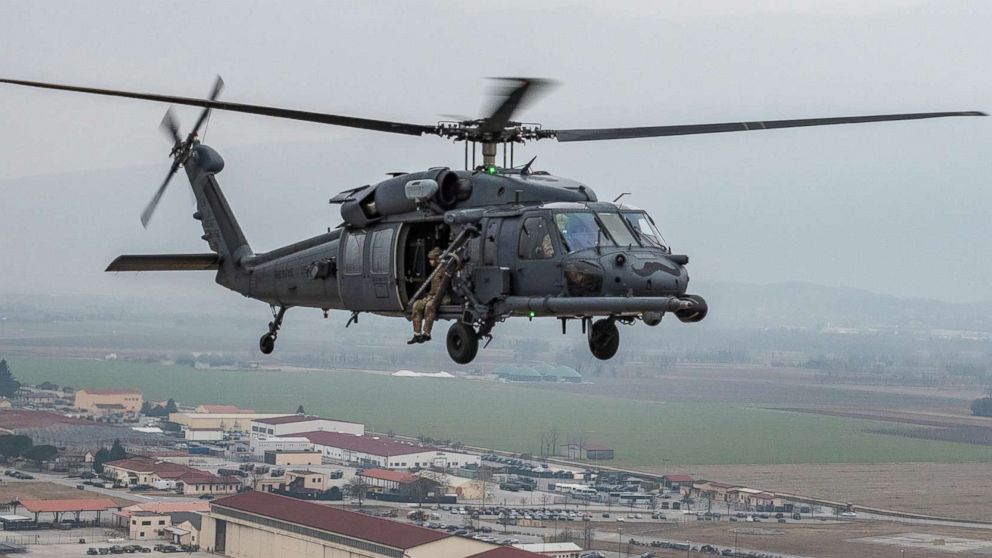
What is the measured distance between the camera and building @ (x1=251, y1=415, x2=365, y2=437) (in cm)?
7256

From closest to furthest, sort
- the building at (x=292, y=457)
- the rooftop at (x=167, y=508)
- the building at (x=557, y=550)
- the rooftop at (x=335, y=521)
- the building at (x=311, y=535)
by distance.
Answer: the building at (x=311, y=535)
the rooftop at (x=335, y=521)
the building at (x=557, y=550)
the rooftop at (x=167, y=508)
the building at (x=292, y=457)

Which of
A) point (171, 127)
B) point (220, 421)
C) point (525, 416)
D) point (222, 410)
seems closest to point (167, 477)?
point (220, 421)

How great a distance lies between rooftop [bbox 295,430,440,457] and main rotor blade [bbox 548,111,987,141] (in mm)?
51195

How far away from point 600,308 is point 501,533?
123 feet

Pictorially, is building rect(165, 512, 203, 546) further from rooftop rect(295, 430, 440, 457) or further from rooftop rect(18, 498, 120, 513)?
rooftop rect(295, 430, 440, 457)

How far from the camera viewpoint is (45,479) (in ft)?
193

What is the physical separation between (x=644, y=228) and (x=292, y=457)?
172ft

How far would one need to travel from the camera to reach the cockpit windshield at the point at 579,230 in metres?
14.6

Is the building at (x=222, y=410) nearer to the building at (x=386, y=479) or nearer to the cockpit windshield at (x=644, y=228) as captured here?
the building at (x=386, y=479)

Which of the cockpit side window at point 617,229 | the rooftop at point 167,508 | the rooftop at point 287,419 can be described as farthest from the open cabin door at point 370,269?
the rooftop at point 287,419

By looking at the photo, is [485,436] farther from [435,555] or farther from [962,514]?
[435,555]

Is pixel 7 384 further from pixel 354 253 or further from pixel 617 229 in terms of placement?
pixel 617 229

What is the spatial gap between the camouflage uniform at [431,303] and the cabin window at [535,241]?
93cm

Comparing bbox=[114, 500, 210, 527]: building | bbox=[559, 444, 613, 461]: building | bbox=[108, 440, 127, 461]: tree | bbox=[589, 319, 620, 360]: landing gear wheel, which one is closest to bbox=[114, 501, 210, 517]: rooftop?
bbox=[114, 500, 210, 527]: building
